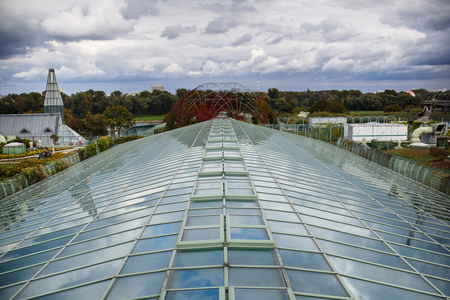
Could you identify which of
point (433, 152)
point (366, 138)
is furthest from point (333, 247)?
point (366, 138)

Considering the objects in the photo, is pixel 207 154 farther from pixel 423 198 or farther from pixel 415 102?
pixel 415 102

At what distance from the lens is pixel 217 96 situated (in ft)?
185

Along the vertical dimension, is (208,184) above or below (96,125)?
below

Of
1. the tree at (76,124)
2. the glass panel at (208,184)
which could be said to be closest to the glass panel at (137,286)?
the glass panel at (208,184)

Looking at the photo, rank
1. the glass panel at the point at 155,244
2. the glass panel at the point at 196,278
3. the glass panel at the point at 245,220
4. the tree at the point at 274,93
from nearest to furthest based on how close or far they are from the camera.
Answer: the glass panel at the point at 196,278 → the glass panel at the point at 155,244 → the glass panel at the point at 245,220 → the tree at the point at 274,93

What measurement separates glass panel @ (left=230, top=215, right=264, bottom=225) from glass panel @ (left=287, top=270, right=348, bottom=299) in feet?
7.01

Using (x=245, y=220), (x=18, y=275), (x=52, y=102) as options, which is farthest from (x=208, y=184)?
(x=52, y=102)

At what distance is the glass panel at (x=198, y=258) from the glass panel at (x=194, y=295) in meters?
0.84

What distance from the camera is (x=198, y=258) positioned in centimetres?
694

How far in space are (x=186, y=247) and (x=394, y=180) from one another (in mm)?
15472

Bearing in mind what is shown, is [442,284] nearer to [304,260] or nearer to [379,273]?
[379,273]

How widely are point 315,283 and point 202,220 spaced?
135 inches

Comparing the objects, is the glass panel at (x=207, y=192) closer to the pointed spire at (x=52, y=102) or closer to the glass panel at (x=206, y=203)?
the glass panel at (x=206, y=203)

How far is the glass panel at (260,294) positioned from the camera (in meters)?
5.79
